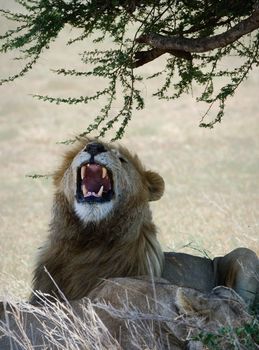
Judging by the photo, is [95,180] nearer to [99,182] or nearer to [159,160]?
Result: [99,182]

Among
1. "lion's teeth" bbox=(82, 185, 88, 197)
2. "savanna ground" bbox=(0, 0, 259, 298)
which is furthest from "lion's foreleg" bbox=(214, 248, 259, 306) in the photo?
"savanna ground" bbox=(0, 0, 259, 298)

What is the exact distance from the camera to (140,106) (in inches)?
296

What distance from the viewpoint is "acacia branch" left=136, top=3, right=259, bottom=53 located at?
6.43 m

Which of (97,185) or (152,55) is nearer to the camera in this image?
(97,185)

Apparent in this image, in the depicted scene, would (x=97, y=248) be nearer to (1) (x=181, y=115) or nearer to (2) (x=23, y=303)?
(2) (x=23, y=303)

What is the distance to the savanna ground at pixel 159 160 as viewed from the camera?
46.6ft

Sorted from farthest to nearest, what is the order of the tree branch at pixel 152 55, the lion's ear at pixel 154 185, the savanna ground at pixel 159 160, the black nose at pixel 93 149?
the savanna ground at pixel 159 160
the lion's ear at pixel 154 185
the tree branch at pixel 152 55
the black nose at pixel 93 149

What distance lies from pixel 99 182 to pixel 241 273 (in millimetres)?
1225

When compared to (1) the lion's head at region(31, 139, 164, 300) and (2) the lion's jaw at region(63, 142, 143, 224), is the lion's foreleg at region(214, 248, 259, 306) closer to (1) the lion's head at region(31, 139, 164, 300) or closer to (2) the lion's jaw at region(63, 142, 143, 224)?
(1) the lion's head at region(31, 139, 164, 300)

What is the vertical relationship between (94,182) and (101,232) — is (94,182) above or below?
above

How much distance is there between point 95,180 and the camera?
7.05 meters

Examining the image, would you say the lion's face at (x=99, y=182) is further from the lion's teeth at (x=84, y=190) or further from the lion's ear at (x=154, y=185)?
the lion's ear at (x=154, y=185)

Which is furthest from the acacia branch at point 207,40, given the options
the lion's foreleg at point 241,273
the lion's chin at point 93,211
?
the lion's foreleg at point 241,273

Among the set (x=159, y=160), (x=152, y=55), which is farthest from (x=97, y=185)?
(x=159, y=160)
